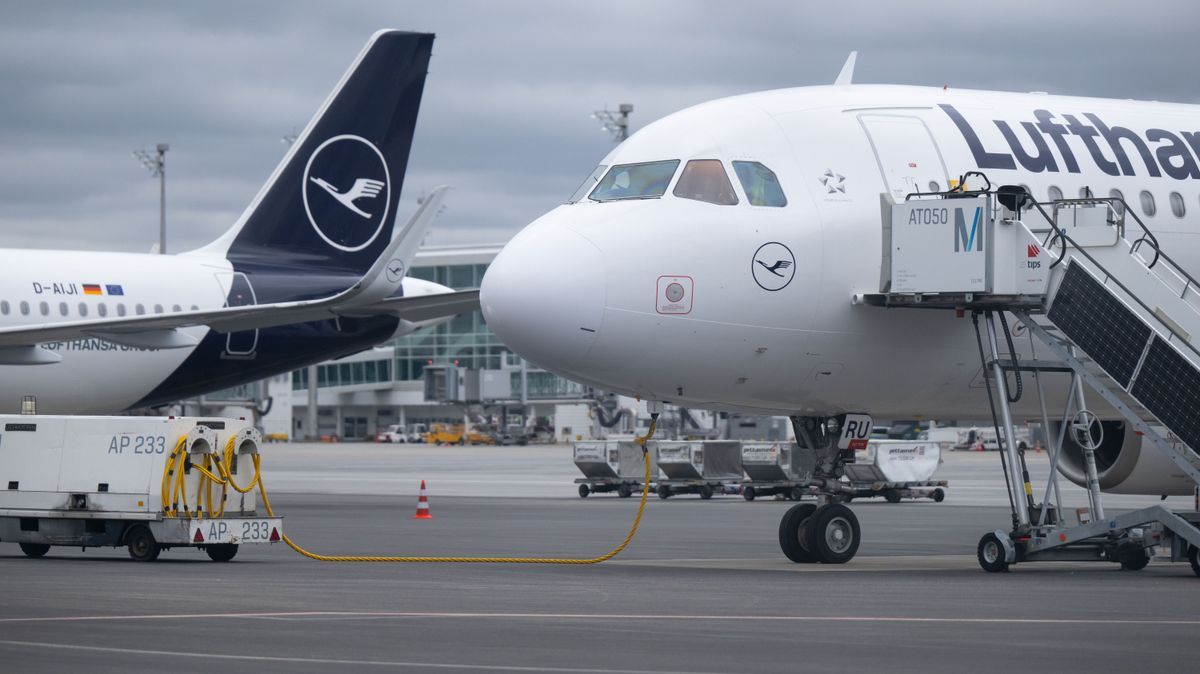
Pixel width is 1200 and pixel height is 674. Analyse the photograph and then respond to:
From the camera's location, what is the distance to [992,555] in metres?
16.9

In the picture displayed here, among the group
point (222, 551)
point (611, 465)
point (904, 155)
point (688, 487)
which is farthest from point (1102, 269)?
point (611, 465)

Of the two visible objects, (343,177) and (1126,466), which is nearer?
(1126,466)

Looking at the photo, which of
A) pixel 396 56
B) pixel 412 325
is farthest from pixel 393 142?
pixel 412 325

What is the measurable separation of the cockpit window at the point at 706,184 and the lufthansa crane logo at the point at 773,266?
61cm

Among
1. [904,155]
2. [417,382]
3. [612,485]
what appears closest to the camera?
[904,155]

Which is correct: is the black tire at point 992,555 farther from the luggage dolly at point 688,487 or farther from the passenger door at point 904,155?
the luggage dolly at point 688,487

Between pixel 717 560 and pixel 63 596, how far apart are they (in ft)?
26.4

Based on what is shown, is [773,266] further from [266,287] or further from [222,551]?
[266,287]

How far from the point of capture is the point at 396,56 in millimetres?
36219

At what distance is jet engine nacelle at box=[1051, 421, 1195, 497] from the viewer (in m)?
19.1

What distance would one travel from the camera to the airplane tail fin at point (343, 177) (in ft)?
117

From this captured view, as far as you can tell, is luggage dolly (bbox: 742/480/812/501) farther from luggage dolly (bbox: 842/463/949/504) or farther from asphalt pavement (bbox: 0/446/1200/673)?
asphalt pavement (bbox: 0/446/1200/673)

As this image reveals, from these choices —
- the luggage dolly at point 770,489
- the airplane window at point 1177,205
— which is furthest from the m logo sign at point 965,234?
the luggage dolly at point 770,489

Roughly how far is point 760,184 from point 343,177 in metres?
20.6
